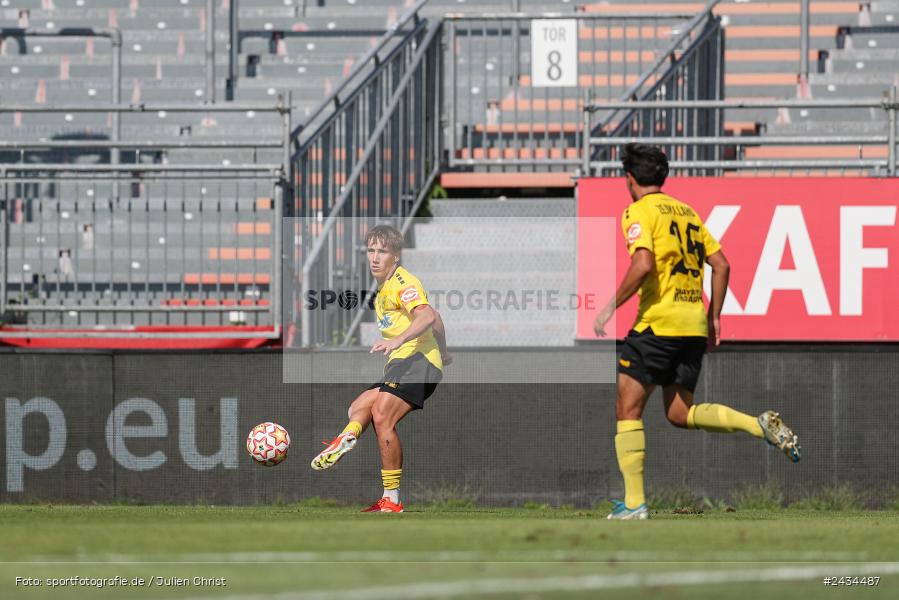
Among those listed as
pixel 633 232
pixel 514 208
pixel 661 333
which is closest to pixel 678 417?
pixel 661 333

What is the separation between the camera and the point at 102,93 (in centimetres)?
1950

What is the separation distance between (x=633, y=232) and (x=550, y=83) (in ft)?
21.8

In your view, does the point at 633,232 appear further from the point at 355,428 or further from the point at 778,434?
the point at 355,428

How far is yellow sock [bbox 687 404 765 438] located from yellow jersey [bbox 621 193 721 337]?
1.28ft

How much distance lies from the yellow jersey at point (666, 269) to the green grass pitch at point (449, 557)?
994mm

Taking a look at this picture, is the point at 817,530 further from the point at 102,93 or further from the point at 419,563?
the point at 102,93

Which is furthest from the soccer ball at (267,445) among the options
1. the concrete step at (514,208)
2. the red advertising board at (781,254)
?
the concrete step at (514,208)

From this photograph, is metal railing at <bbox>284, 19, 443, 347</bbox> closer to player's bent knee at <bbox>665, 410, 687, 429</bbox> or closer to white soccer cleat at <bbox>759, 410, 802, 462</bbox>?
player's bent knee at <bbox>665, 410, 687, 429</bbox>

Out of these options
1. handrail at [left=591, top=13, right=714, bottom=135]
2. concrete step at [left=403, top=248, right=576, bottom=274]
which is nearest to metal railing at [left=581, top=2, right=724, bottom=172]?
handrail at [left=591, top=13, right=714, bottom=135]

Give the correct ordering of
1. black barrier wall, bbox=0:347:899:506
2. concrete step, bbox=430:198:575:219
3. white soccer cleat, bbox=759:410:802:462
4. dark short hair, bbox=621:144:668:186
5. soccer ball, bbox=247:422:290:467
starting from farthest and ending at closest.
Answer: concrete step, bbox=430:198:575:219
black barrier wall, bbox=0:347:899:506
soccer ball, bbox=247:422:290:467
dark short hair, bbox=621:144:668:186
white soccer cleat, bbox=759:410:802:462

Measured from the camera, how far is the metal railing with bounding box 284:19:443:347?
11992 mm

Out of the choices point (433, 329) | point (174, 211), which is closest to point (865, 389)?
point (433, 329)

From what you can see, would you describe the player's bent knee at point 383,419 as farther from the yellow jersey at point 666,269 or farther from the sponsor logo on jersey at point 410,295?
the yellow jersey at point 666,269

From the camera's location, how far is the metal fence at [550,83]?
1446cm
